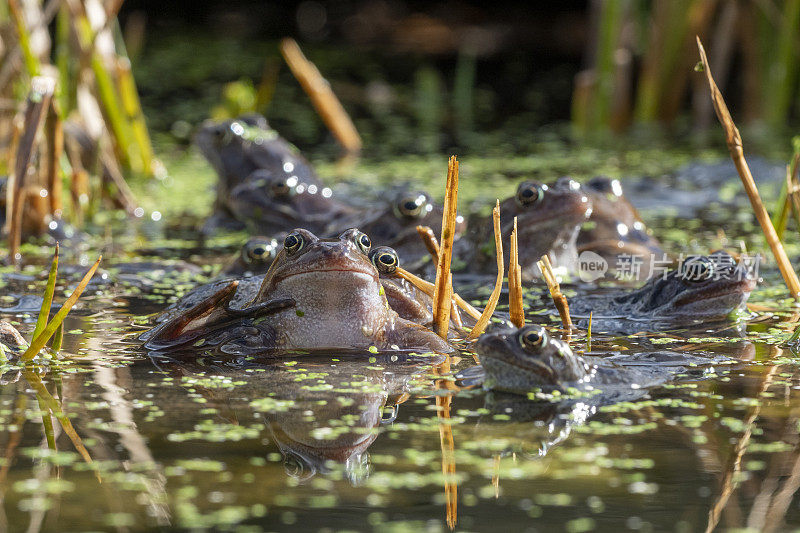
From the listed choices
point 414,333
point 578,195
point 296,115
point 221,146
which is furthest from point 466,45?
point 414,333

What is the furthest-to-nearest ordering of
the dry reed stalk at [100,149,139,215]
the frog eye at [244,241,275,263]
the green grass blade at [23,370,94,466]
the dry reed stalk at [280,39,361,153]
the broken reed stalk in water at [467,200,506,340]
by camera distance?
the dry reed stalk at [280,39,361,153]
the dry reed stalk at [100,149,139,215]
the frog eye at [244,241,275,263]
the broken reed stalk in water at [467,200,506,340]
the green grass blade at [23,370,94,466]

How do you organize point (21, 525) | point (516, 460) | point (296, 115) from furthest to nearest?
point (296, 115)
point (516, 460)
point (21, 525)

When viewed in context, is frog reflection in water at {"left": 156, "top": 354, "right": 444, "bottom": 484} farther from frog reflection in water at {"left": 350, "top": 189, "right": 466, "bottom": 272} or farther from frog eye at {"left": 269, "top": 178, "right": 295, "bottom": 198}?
frog eye at {"left": 269, "top": 178, "right": 295, "bottom": 198}

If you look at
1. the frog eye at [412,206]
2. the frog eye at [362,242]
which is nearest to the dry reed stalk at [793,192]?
the frog eye at [362,242]

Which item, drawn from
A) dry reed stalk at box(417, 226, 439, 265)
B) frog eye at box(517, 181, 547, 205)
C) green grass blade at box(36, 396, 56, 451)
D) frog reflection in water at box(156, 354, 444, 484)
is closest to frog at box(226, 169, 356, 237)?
frog eye at box(517, 181, 547, 205)

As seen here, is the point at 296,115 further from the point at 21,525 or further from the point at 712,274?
the point at 21,525
